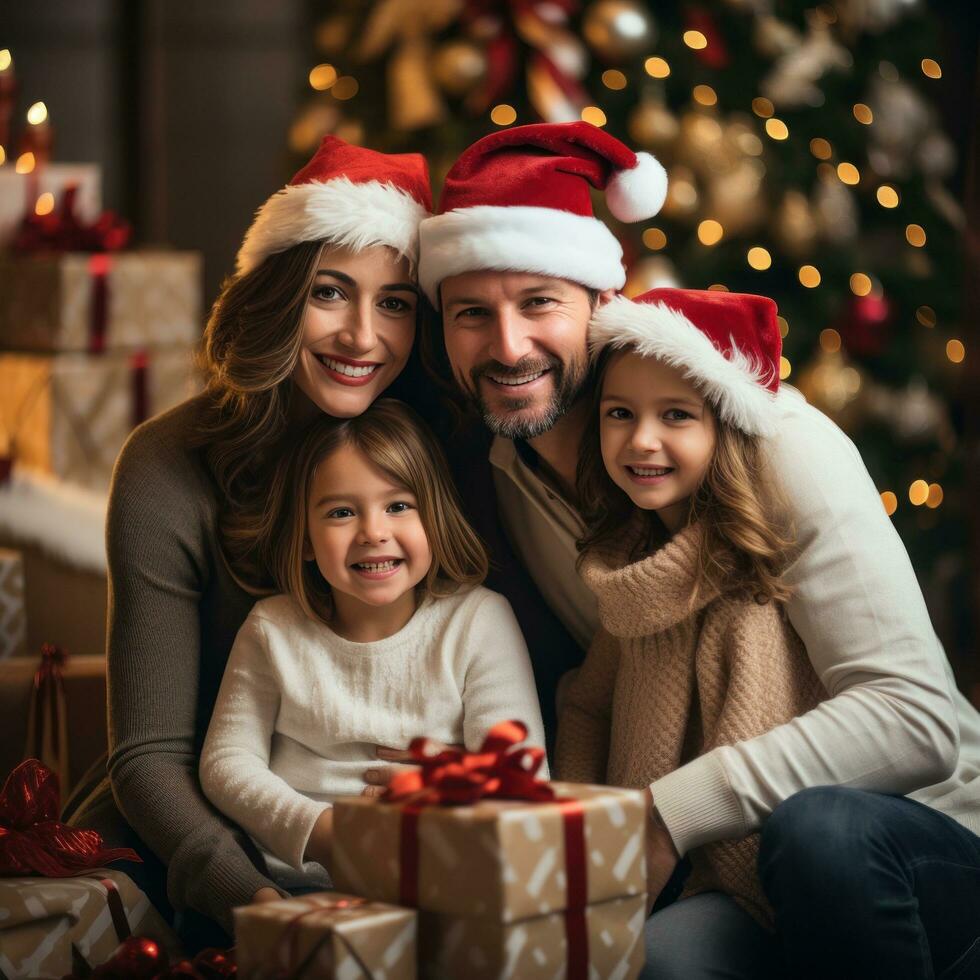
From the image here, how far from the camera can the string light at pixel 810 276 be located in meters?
3.69

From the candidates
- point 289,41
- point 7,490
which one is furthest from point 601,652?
point 289,41

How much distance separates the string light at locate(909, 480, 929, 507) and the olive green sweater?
2363 mm

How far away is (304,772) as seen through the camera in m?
1.91

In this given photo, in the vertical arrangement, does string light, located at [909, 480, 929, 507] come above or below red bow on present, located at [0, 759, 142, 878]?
above

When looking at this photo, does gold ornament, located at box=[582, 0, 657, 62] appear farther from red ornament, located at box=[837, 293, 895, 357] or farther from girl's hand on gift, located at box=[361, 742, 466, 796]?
girl's hand on gift, located at box=[361, 742, 466, 796]

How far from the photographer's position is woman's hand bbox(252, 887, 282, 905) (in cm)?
171

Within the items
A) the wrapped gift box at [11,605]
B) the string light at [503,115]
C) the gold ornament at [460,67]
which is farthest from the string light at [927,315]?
the wrapped gift box at [11,605]

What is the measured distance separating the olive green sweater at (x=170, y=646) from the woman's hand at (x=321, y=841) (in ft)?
0.27

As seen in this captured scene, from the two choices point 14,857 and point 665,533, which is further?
point 665,533

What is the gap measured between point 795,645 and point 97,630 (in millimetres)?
1785

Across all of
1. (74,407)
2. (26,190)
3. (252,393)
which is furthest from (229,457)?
(26,190)

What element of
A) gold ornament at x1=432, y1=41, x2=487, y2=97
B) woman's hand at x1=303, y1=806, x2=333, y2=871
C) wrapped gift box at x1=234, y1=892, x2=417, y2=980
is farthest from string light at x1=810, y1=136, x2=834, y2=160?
wrapped gift box at x1=234, y1=892, x2=417, y2=980

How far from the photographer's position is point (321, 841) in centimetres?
174

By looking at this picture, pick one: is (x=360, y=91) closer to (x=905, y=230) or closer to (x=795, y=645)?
(x=905, y=230)
